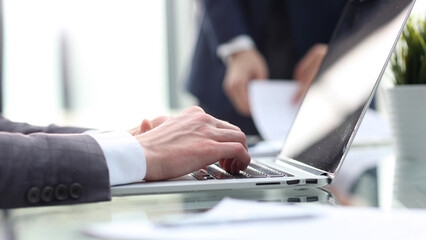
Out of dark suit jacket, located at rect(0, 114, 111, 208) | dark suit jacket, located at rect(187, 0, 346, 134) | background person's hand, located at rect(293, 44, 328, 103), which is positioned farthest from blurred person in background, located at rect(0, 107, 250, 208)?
dark suit jacket, located at rect(187, 0, 346, 134)

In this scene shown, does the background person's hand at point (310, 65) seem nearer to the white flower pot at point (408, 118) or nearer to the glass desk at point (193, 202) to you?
the white flower pot at point (408, 118)

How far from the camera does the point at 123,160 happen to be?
69 cm

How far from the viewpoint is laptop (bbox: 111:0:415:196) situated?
709 mm

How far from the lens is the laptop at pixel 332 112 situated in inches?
27.9

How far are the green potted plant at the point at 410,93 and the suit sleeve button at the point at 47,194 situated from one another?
0.68 meters

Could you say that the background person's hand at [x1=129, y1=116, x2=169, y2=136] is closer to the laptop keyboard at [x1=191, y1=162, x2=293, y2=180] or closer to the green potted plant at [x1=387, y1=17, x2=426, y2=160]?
the laptop keyboard at [x1=191, y1=162, x2=293, y2=180]

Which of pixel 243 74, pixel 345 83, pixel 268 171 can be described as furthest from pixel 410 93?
pixel 243 74

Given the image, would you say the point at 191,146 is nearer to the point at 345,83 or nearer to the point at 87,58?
the point at 345,83

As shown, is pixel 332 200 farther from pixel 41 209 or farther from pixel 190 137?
pixel 41 209

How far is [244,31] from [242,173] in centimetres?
123

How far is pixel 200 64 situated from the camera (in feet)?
7.07

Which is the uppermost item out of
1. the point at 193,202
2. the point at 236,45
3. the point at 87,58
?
the point at 236,45

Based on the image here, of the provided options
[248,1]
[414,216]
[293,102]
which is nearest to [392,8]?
[414,216]

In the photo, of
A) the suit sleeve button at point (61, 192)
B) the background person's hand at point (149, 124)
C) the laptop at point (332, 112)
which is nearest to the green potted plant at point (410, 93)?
the laptop at point (332, 112)
